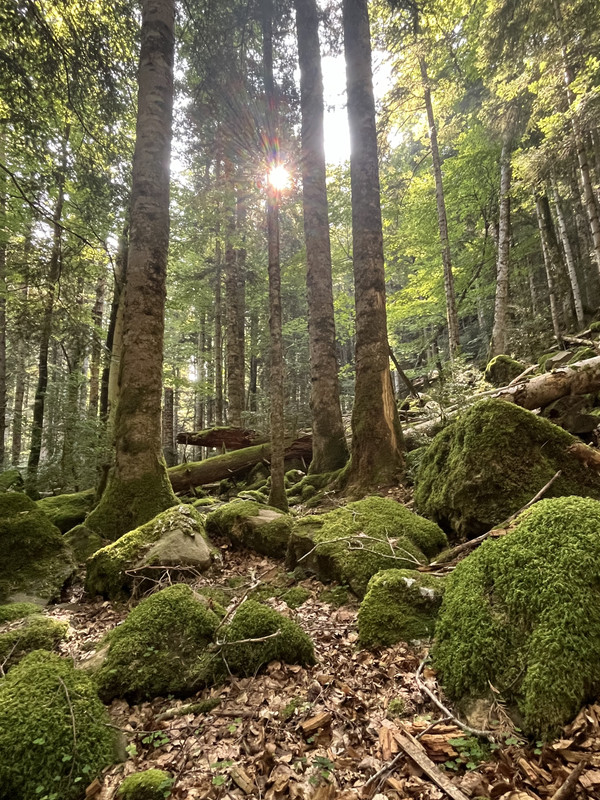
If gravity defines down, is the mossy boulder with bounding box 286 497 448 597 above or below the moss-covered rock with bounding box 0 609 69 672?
above

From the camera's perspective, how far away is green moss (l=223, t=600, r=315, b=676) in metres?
2.80

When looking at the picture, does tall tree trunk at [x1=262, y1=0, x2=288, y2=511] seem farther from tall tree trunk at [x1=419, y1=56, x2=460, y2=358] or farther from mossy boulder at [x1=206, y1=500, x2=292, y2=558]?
tall tree trunk at [x1=419, y1=56, x2=460, y2=358]

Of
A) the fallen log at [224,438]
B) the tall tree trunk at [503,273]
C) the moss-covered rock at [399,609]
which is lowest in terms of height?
the moss-covered rock at [399,609]

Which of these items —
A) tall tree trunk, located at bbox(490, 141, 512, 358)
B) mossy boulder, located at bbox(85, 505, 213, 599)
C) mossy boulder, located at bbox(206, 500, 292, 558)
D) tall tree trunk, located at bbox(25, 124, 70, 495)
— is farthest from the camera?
tall tree trunk, located at bbox(490, 141, 512, 358)

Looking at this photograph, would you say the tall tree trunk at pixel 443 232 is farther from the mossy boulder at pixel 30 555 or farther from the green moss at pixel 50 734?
the green moss at pixel 50 734

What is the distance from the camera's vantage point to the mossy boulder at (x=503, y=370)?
9219 mm

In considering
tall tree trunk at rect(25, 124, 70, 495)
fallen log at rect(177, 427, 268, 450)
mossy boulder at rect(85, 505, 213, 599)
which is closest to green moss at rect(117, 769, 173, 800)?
mossy boulder at rect(85, 505, 213, 599)

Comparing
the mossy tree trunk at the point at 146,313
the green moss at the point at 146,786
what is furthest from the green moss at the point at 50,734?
the mossy tree trunk at the point at 146,313

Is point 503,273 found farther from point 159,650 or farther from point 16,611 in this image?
point 16,611

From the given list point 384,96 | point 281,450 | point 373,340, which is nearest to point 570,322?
point 384,96

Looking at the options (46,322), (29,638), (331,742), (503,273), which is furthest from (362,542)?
(503,273)

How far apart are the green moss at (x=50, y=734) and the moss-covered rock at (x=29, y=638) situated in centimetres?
58

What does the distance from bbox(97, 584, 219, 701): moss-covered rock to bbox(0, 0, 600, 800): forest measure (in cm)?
2

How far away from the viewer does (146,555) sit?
4.25 m
